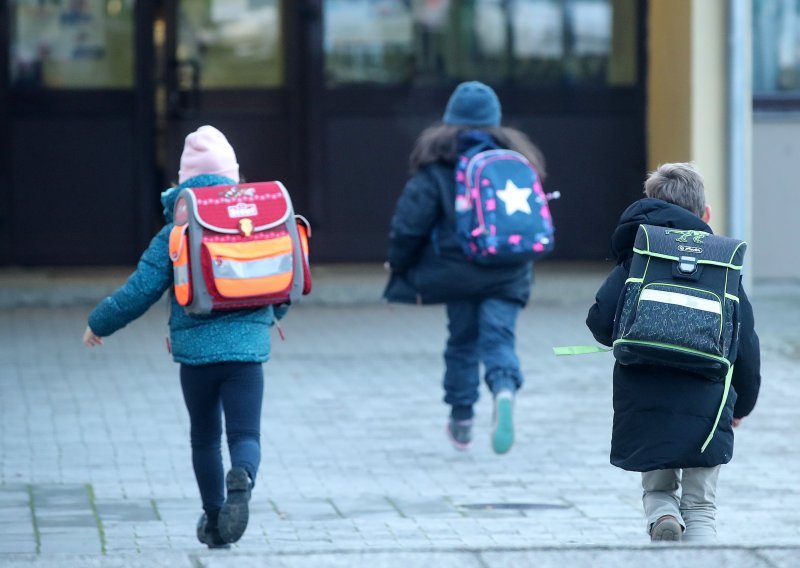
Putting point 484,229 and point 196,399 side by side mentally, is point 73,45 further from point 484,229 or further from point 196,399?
point 196,399

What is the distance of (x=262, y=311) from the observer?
5.86 meters

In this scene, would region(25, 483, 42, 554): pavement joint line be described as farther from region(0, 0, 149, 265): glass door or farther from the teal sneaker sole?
region(0, 0, 149, 265): glass door

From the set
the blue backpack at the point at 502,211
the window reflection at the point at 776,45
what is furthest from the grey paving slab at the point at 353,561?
the window reflection at the point at 776,45

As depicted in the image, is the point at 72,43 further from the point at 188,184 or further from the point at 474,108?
the point at 188,184

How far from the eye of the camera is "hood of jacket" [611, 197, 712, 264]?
206 inches

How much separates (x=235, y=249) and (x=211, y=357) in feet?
1.30

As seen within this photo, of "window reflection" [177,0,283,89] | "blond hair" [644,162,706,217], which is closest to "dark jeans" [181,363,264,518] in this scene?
"blond hair" [644,162,706,217]

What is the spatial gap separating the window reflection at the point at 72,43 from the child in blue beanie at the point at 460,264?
5.76m

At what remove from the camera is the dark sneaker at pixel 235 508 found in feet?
18.4

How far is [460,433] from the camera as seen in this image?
310 inches

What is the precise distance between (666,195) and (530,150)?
2403 mm

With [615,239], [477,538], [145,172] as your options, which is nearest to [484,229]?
[477,538]

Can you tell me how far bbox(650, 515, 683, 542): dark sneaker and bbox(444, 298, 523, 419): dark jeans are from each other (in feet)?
7.72

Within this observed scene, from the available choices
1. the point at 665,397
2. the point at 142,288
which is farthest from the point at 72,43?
the point at 665,397
